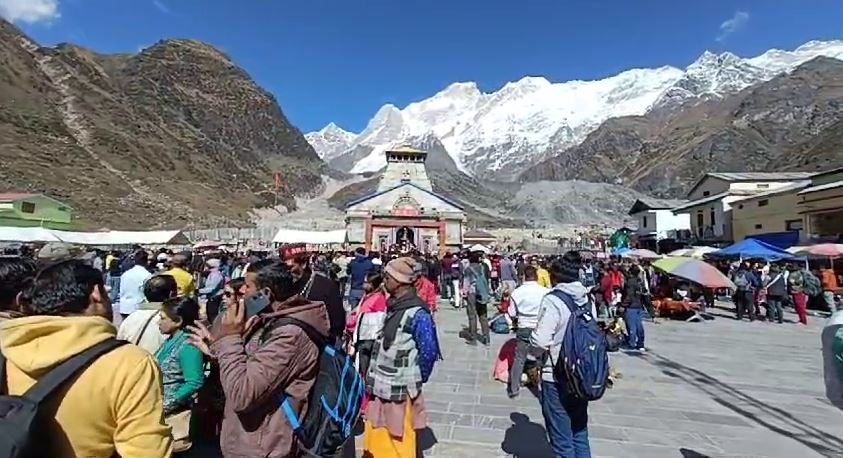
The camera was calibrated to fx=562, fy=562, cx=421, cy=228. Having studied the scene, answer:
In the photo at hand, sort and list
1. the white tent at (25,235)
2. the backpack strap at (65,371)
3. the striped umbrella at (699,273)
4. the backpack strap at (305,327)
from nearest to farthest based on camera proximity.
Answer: the backpack strap at (65,371), the backpack strap at (305,327), the striped umbrella at (699,273), the white tent at (25,235)

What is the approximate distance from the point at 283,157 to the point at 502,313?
118978 mm

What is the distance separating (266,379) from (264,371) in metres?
0.03

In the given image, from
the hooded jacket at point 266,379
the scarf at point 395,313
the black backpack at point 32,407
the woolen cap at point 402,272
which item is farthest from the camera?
the woolen cap at point 402,272

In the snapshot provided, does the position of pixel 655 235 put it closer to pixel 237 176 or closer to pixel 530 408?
pixel 530 408

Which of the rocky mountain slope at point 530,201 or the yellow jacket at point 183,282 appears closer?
the yellow jacket at point 183,282

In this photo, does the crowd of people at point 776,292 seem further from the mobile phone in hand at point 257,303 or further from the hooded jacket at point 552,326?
the mobile phone in hand at point 257,303

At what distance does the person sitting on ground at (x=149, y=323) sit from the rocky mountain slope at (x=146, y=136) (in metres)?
54.4

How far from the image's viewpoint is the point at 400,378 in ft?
11.5

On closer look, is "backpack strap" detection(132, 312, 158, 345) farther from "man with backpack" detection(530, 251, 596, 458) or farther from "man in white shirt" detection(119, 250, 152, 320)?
"man in white shirt" detection(119, 250, 152, 320)

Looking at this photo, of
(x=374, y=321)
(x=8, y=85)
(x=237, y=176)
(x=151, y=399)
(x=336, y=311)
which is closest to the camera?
(x=151, y=399)

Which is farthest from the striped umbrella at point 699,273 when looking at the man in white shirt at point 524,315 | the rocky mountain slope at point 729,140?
the rocky mountain slope at point 729,140

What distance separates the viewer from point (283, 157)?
12581cm

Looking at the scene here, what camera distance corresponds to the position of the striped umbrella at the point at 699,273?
13.6 m

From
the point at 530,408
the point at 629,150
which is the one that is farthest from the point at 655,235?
the point at 629,150
